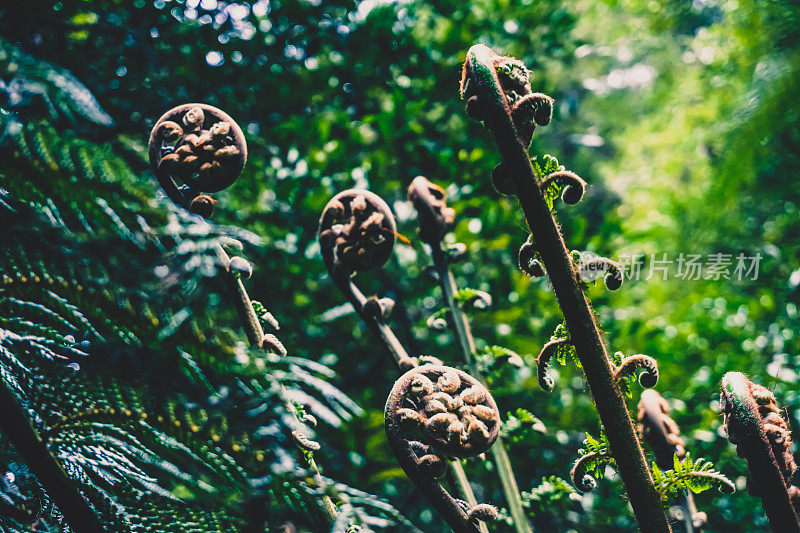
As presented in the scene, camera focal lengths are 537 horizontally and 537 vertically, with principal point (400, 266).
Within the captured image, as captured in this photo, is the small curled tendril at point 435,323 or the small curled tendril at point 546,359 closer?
the small curled tendril at point 546,359

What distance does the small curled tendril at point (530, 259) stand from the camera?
70 cm

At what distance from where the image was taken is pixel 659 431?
2.85ft

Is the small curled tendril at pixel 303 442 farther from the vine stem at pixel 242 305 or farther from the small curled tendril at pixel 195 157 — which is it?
the small curled tendril at pixel 195 157

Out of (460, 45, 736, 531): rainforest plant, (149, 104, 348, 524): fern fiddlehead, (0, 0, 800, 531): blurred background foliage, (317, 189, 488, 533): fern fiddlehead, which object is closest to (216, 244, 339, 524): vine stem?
(149, 104, 348, 524): fern fiddlehead

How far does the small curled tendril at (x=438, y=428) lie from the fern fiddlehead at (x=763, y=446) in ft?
0.92

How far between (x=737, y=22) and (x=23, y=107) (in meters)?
2.83

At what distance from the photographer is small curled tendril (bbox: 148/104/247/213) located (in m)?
0.79

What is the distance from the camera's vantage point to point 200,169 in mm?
788

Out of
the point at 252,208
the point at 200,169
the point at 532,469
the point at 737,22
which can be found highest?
the point at 737,22


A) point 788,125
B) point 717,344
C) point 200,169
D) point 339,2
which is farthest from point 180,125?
point 788,125

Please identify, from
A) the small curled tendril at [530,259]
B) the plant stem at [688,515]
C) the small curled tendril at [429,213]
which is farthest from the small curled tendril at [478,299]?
the plant stem at [688,515]

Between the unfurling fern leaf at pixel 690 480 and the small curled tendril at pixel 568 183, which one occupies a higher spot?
the small curled tendril at pixel 568 183

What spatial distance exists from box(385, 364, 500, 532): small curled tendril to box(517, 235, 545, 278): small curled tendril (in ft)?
0.58

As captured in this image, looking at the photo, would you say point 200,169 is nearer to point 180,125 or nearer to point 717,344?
point 180,125
